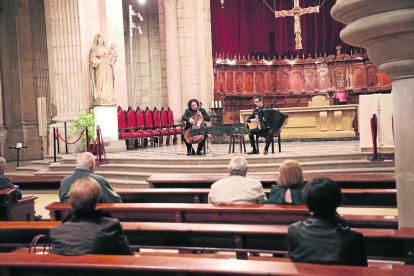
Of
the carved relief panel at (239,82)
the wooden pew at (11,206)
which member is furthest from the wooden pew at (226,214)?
the carved relief panel at (239,82)

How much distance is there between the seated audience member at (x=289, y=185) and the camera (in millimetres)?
4293

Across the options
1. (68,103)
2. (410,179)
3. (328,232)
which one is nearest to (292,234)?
(328,232)

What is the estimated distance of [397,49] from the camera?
3291 mm

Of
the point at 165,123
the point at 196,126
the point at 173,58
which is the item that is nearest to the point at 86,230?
the point at 196,126

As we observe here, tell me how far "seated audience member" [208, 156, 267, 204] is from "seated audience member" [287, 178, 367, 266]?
204 centimetres

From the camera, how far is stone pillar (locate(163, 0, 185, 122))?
62.8 feet

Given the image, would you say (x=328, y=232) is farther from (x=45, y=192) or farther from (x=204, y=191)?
(x=45, y=192)

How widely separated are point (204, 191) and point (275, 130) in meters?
5.51

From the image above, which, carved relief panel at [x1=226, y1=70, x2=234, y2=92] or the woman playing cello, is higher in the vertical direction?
carved relief panel at [x1=226, y1=70, x2=234, y2=92]

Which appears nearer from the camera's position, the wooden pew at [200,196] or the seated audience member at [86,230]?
the seated audience member at [86,230]

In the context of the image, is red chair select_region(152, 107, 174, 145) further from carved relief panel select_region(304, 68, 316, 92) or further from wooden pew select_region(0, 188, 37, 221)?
wooden pew select_region(0, 188, 37, 221)

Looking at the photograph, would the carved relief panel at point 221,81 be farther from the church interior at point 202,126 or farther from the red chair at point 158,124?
the red chair at point 158,124

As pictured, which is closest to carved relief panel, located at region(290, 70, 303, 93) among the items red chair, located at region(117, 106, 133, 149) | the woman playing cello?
red chair, located at region(117, 106, 133, 149)

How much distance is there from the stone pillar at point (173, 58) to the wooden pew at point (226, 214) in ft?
45.7
